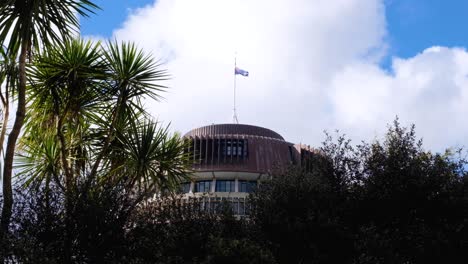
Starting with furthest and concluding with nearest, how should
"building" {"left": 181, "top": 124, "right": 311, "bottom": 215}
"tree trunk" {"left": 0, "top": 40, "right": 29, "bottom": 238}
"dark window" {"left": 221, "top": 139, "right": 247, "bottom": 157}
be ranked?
"dark window" {"left": 221, "top": 139, "right": 247, "bottom": 157} → "building" {"left": 181, "top": 124, "right": 311, "bottom": 215} → "tree trunk" {"left": 0, "top": 40, "right": 29, "bottom": 238}

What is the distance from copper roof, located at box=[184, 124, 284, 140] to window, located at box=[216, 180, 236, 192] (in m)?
7.06

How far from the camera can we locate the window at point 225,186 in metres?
86.6

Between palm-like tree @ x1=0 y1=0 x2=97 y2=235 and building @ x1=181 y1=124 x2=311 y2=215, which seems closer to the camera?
palm-like tree @ x1=0 y1=0 x2=97 y2=235

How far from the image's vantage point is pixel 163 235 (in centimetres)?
1468

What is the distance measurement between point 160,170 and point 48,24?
5.26 metres

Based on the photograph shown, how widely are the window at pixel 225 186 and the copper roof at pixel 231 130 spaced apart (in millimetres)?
7061

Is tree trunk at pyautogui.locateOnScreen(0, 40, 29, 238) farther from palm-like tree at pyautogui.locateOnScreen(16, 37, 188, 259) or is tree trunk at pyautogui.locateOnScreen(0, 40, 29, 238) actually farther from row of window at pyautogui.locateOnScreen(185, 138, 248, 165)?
row of window at pyautogui.locateOnScreen(185, 138, 248, 165)

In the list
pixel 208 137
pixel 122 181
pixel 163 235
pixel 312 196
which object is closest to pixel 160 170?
pixel 122 181

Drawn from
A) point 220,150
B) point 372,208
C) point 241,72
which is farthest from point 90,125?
point 220,150

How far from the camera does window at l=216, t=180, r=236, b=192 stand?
86.6 m

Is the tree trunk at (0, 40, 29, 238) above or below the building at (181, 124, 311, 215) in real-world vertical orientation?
below

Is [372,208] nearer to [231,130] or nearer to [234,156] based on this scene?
[234,156]

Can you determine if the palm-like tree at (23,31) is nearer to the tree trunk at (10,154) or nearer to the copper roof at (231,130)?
the tree trunk at (10,154)

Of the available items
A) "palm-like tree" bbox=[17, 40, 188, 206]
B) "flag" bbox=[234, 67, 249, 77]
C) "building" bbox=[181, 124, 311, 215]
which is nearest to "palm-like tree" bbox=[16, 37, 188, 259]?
"palm-like tree" bbox=[17, 40, 188, 206]
